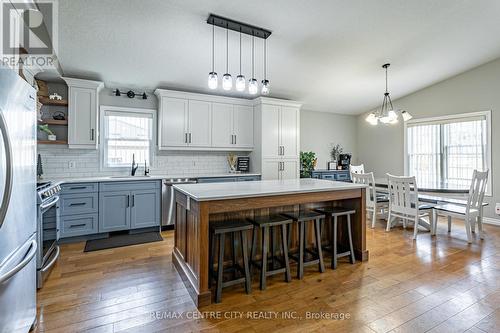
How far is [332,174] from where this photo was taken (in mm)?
6047

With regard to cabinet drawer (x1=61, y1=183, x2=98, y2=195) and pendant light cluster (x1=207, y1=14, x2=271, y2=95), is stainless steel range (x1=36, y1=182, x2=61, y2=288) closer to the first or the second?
cabinet drawer (x1=61, y1=183, x2=98, y2=195)

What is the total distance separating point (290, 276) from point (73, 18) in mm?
3586

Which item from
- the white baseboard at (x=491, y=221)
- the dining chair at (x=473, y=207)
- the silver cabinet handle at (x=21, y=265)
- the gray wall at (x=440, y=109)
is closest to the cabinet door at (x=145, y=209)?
the silver cabinet handle at (x=21, y=265)

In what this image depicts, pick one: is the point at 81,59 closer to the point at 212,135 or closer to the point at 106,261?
the point at 212,135

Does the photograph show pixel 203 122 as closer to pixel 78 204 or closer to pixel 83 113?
pixel 83 113

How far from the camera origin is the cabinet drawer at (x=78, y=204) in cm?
356

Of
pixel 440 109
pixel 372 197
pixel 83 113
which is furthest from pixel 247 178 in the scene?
pixel 440 109

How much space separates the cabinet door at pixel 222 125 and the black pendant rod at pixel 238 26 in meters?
1.83

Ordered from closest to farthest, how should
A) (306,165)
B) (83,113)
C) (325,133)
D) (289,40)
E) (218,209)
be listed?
(218,209) < (289,40) < (83,113) < (306,165) < (325,133)

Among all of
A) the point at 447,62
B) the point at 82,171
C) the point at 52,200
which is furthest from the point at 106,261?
the point at 447,62

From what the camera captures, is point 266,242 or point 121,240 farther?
point 121,240

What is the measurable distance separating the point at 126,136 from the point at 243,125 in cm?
216

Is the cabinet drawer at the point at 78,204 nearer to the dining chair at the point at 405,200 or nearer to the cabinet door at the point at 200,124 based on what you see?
the cabinet door at the point at 200,124

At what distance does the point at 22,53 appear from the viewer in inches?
124
